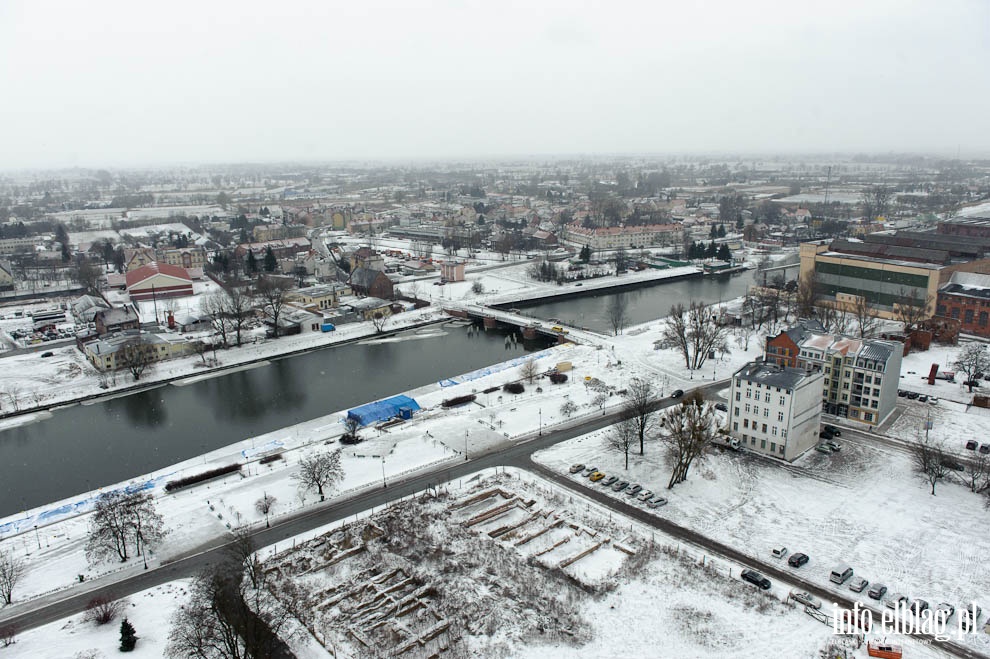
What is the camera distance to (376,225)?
51031mm

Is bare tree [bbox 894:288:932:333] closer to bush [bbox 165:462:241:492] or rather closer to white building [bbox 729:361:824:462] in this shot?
white building [bbox 729:361:824:462]

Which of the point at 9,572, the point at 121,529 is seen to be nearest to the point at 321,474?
the point at 121,529

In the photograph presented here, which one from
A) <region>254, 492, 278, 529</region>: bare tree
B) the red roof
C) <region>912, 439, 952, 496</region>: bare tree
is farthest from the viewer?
the red roof

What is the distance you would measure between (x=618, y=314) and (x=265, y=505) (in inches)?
609

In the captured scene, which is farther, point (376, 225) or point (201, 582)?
point (376, 225)

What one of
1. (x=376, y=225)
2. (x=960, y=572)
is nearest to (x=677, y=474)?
(x=960, y=572)

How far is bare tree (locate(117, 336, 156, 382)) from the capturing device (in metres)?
19.1

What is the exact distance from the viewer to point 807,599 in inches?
341

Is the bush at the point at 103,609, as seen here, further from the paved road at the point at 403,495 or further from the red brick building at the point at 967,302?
the red brick building at the point at 967,302

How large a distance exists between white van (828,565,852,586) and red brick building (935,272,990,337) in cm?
1652

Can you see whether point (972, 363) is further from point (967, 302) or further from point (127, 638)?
point (127, 638)

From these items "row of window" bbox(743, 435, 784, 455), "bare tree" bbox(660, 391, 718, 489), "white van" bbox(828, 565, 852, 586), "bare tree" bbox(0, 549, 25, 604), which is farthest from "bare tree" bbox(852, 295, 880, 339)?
"bare tree" bbox(0, 549, 25, 604)

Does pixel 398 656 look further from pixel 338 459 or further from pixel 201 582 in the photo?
pixel 338 459

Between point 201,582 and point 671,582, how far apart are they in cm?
651
